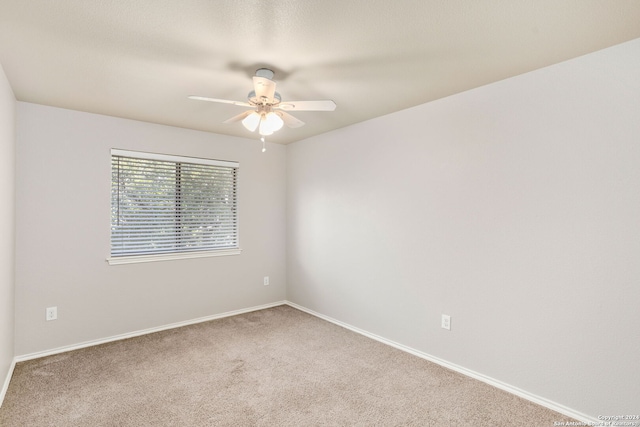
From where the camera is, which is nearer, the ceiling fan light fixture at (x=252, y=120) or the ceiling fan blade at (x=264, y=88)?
the ceiling fan blade at (x=264, y=88)

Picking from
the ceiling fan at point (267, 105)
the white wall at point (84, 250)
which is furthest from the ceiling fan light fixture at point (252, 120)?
the white wall at point (84, 250)

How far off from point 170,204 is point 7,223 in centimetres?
146

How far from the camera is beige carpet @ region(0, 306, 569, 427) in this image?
215 centimetres

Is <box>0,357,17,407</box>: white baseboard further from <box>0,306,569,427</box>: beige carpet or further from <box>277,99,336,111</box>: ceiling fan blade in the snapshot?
<box>277,99,336,111</box>: ceiling fan blade

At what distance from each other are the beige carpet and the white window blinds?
1072 millimetres

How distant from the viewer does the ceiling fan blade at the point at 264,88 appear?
6.95ft

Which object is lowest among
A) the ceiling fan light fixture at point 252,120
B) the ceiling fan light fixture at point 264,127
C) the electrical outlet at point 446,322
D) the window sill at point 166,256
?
the electrical outlet at point 446,322

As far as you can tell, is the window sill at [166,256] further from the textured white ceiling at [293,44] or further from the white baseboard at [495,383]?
the white baseboard at [495,383]

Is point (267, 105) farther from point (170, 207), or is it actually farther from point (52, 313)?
point (52, 313)

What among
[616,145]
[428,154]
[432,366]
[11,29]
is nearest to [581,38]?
[616,145]

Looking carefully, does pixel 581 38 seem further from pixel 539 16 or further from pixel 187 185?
pixel 187 185

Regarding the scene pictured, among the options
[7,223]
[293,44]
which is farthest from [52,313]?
[293,44]

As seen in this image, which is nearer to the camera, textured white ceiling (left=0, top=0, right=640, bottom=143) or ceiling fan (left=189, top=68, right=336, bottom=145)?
textured white ceiling (left=0, top=0, right=640, bottom=143)

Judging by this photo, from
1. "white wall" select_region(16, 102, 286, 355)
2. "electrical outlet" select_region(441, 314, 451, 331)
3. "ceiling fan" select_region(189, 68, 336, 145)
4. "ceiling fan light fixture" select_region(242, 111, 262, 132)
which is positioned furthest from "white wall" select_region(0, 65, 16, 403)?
"electrical outlet" select_region(441, 314, 451, 331)
